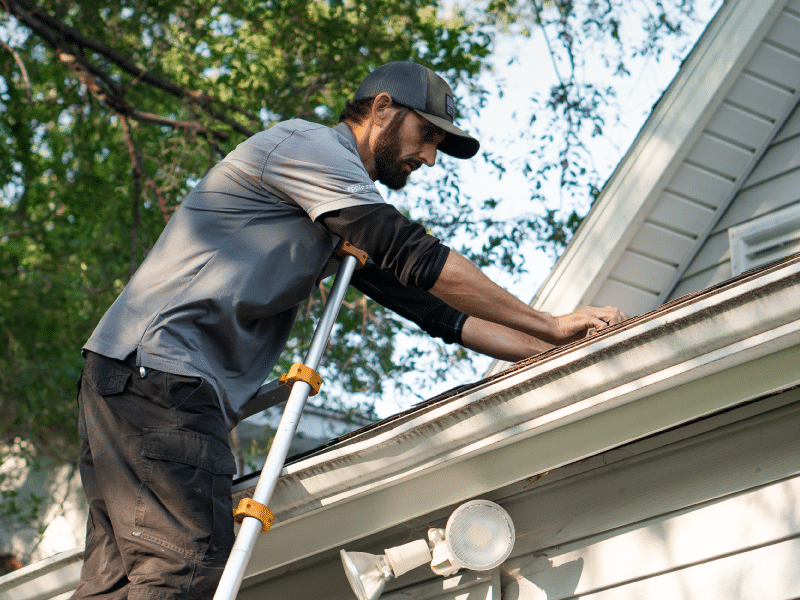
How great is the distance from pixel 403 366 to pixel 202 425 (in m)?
8.30


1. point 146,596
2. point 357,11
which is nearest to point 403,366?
point 357,11

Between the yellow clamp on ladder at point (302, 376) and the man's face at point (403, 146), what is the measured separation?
0.90m

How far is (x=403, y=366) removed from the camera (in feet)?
35.1

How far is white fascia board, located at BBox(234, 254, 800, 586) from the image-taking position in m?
2.24

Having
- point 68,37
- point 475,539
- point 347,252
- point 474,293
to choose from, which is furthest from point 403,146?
point 68,37

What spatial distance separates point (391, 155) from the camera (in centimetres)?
323

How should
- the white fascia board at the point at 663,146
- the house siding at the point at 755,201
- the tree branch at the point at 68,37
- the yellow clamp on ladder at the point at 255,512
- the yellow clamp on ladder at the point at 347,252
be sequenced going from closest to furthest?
the yellow clamp on ladder at the point at 255,512 → the yellow clamp on ladder at the point at 347,252 → the house siding at the point at 755,201 → the white fascia board at the point at 663,146 → the tree branch at the point at 68,37

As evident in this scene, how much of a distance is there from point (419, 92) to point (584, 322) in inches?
39.5

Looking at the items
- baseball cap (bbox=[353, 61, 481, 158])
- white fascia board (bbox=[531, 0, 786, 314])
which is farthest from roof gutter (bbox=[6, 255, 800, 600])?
white fascia board (bbox=[531, 0, 786, 314])

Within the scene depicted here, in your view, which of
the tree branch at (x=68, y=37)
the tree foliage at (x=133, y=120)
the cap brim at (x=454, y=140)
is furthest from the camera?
the tree foliage at (x=133, y=120)

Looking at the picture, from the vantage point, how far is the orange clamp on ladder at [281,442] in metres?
2.24

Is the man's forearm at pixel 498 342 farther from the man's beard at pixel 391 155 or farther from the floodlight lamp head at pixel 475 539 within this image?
the floodlight lamp head at pixel 475 539

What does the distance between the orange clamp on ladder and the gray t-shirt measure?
95 millimetres

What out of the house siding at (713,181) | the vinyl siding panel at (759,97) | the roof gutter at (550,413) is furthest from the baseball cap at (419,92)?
the vinyl siding panel at (759,97)
